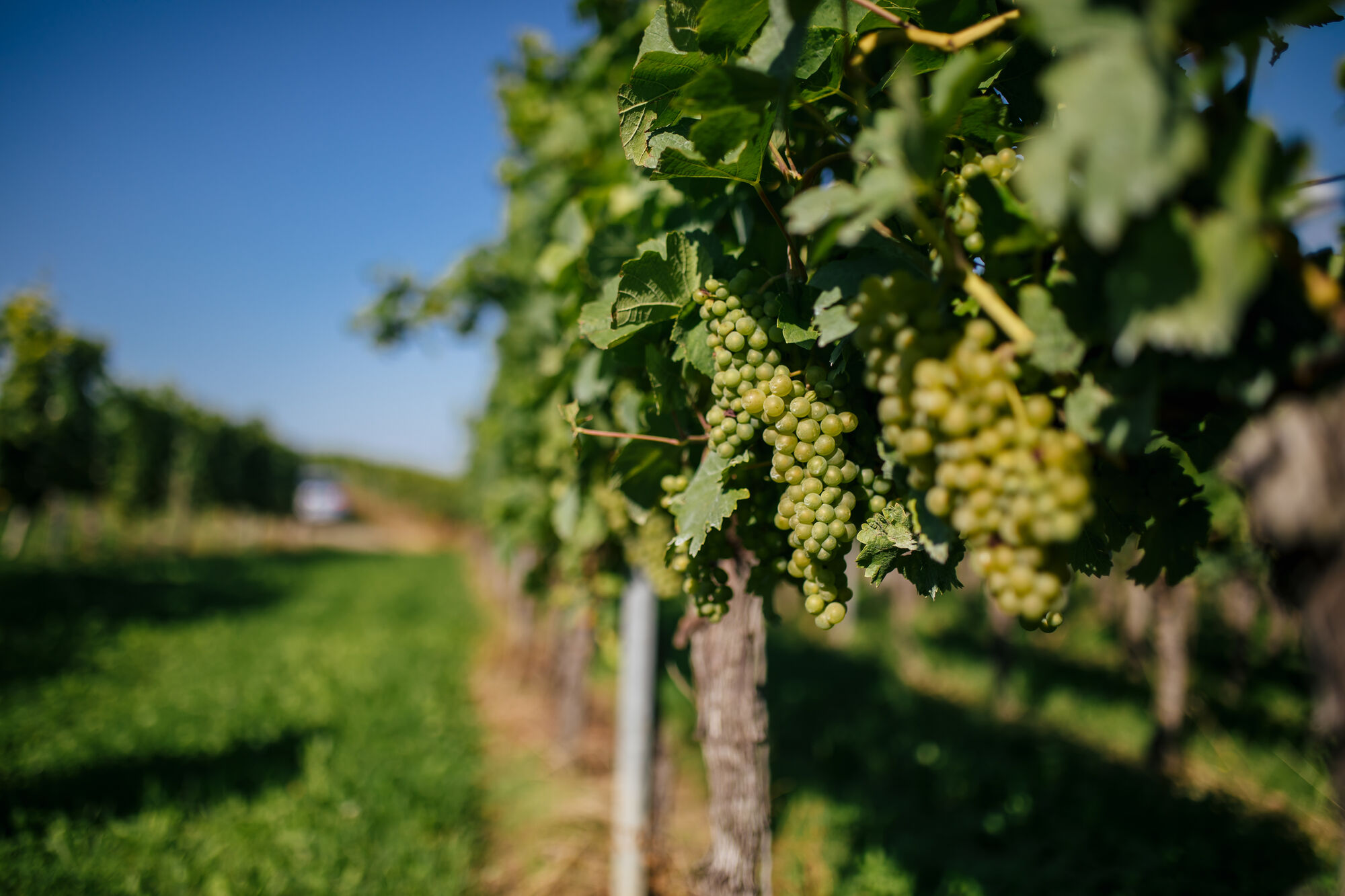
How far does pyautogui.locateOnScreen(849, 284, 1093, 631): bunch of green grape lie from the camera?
769mm

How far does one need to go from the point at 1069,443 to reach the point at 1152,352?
5.7 inches

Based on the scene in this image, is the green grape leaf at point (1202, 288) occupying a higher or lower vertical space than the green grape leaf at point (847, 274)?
lower

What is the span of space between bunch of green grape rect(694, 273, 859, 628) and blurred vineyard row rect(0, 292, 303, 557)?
12.0 m

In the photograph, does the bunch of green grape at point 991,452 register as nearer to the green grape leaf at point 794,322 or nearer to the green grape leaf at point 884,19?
the green grape leaf at point 794,322

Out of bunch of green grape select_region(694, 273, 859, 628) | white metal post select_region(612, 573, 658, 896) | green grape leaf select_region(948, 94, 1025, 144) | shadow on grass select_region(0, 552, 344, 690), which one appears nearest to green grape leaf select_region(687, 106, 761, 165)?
bunch of green grape select_region(694, 273, 859, 628)

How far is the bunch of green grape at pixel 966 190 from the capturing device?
3.07ft

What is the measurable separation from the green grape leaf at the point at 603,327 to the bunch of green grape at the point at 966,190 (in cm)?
62

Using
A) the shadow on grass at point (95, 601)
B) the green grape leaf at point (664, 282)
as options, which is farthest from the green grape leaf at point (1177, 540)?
the shadow on grass at point (95, 601)

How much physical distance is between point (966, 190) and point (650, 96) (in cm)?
63

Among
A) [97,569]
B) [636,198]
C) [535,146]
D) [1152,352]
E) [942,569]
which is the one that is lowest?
[97,569]

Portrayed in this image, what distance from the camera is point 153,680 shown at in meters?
7.38

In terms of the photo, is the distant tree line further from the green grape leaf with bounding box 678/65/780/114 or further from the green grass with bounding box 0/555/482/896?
the green grape leaf with bounding box 678/65/780/114

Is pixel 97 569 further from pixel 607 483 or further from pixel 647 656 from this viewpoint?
pixel 607 483

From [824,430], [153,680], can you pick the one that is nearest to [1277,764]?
[824,430]
